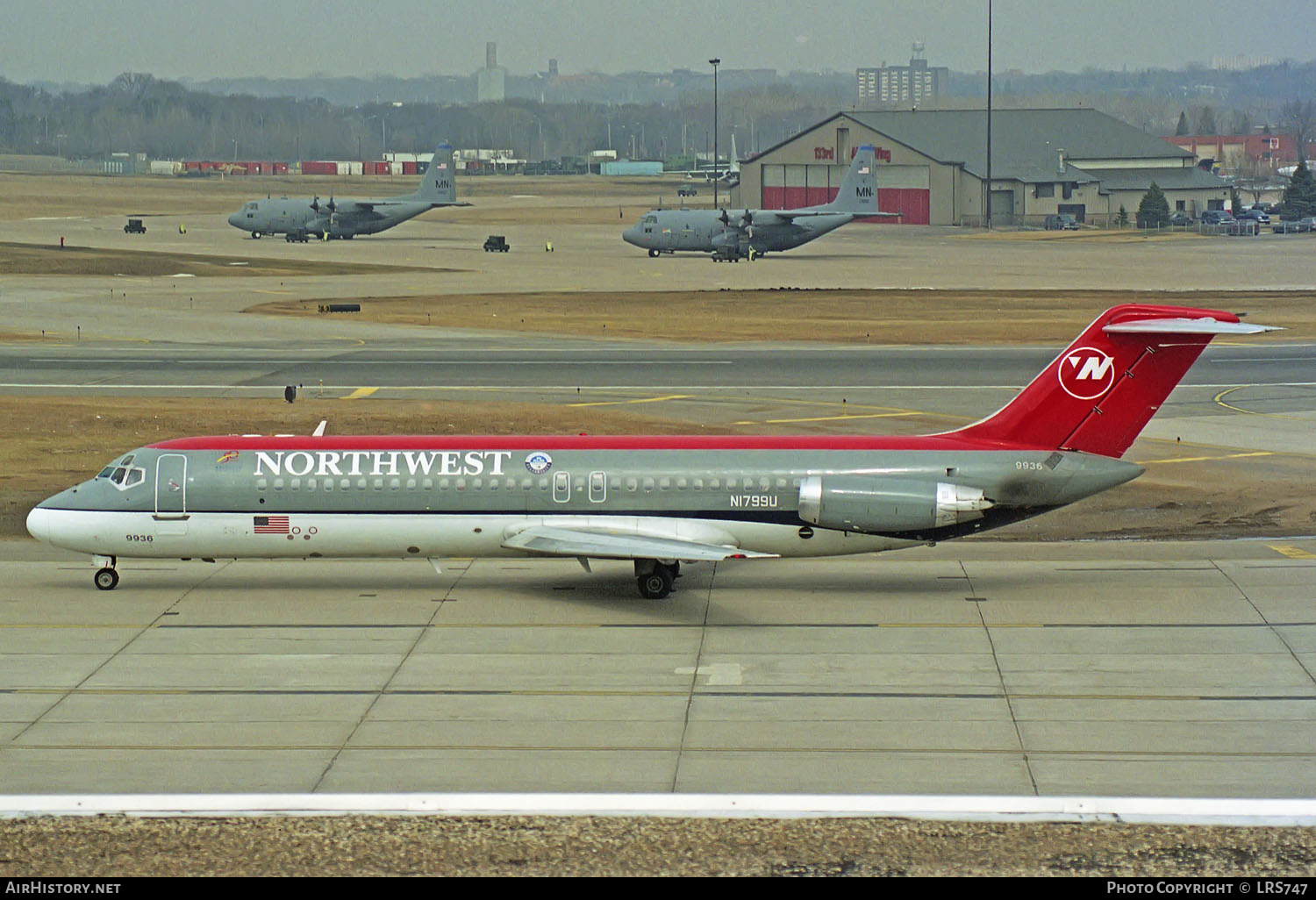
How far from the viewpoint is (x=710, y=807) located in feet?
65.4

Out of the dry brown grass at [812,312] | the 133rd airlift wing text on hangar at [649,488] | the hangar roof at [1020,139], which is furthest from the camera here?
the hangar roof at [1020,139]

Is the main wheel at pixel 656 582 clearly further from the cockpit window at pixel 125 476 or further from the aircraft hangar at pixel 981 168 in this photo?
the aircraft hangar at pixel 981 168

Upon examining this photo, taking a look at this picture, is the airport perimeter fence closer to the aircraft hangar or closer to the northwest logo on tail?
the aircraft hangar

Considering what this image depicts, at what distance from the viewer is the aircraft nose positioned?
3306cm

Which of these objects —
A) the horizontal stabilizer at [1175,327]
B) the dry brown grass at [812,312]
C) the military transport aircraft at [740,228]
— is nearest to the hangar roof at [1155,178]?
the military transport aircraft at [740,228]

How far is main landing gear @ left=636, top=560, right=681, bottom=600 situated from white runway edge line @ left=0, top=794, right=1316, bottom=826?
12337 mm

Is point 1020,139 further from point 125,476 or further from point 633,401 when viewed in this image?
point 125,476

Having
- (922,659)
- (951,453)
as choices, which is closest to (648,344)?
(951,453)

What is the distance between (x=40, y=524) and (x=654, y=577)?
12.9 meters

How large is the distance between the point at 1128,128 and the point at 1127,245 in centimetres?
6282

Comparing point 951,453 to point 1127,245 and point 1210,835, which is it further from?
point 1127,245

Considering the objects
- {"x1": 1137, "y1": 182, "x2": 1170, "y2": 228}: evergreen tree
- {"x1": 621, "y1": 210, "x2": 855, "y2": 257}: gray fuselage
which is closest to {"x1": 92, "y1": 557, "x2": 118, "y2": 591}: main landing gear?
{"x1": 621, "y1": 210, "x2": 855, "y2": 257}: gray fuselage

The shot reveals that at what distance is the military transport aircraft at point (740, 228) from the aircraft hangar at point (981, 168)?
43430mm

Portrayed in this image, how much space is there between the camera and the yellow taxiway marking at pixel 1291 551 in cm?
3634
